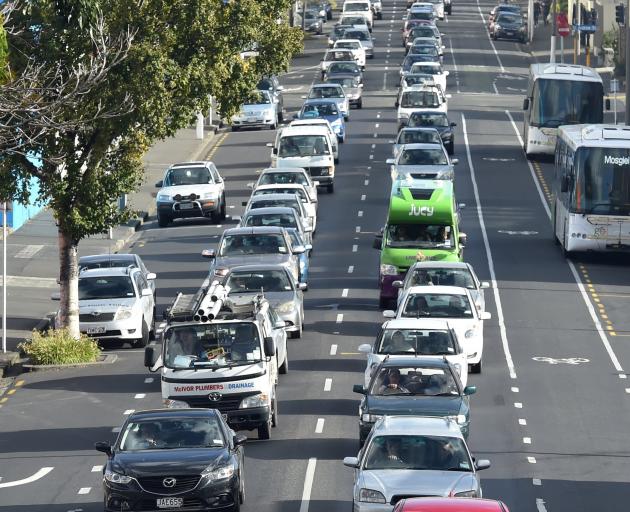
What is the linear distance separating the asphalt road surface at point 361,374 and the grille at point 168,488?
4.87 feet

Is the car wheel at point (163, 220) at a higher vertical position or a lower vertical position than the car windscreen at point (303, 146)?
lower

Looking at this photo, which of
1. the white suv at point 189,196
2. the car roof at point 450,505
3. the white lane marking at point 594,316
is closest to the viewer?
the car roof at point 450,505

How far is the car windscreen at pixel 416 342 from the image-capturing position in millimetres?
28906

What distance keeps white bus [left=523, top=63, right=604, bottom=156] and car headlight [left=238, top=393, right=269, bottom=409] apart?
35.9 meters

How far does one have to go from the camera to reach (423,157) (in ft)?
172

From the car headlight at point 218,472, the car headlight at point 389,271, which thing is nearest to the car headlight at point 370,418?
the car headlight at point 218,472

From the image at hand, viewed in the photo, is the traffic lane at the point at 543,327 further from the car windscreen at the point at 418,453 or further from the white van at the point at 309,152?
the white van at the point at 309,152

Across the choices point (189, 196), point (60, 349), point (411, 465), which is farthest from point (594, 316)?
point (411, 465)

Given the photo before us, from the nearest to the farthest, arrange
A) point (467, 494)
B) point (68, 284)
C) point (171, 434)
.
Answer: point (467, 494) → point (171, 434) → point (68, 284)

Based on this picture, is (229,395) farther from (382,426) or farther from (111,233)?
(111,233)

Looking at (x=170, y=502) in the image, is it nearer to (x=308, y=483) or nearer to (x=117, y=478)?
(x=117, y=478)

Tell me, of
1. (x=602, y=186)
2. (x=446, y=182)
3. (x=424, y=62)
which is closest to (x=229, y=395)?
(x=446, y=182)

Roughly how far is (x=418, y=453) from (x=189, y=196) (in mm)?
30860

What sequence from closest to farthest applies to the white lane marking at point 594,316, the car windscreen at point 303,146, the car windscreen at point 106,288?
the white lane marking at point 594,316 → the car windscreen at point 106,288 → the car windscreen at point 303,146
